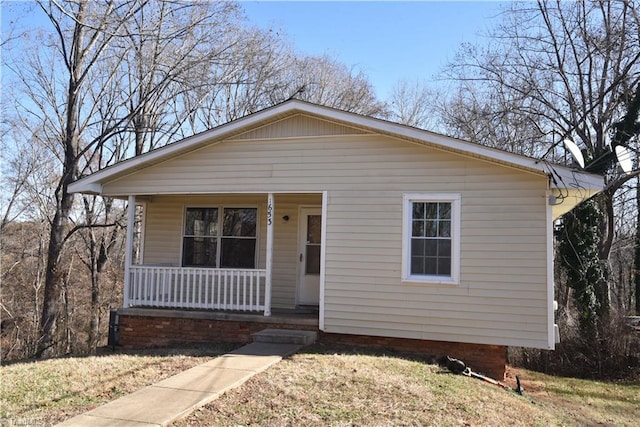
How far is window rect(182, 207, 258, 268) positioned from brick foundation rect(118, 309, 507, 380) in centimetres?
172

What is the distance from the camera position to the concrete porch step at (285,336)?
8.09 meters

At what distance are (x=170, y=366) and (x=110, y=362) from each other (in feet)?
3.39

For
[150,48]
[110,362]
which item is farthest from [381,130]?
[150,48]

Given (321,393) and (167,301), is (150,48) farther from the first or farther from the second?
(321,393)

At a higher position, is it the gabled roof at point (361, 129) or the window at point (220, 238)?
the gabled roof at point (361, 129)

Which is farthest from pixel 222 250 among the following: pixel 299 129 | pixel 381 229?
pixel 381 229

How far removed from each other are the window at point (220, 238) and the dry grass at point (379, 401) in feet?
12.6

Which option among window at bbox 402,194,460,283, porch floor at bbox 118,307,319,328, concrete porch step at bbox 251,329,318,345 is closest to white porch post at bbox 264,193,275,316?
porch floor at bbox 118,307,319,328

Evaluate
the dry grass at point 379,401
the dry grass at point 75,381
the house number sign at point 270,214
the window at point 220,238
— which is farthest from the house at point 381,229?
the dry grass at point 75,381

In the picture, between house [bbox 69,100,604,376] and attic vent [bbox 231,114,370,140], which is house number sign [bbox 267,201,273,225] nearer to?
house [bbox 69,100,604,376]

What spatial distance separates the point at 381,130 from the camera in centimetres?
827

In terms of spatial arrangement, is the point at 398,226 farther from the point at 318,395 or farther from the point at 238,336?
the point at 318,395

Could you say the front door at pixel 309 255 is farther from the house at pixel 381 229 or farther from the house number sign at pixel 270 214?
the house number sign at pixel 270 214

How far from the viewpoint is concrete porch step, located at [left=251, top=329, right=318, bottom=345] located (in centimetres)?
809
